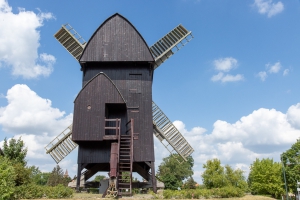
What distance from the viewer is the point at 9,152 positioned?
19.7 metres

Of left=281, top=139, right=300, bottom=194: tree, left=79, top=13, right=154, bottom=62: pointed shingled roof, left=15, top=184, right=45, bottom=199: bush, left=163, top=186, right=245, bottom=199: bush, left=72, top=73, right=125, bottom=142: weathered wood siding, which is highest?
left=79, top=13, right=154, bottom=62: pointed shingled roof

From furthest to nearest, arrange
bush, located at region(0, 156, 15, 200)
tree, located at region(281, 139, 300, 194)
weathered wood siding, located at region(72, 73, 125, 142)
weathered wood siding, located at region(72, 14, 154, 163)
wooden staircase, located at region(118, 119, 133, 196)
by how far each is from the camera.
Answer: tree, located at region(281, 139, 300, 194)
weathered wood siding, located at region(72, 14, 154, 163)
weathered wood siding, located at region(72, 73, 125, 142)
wooden staircase, located at region(118, 119, 133, 196)
bush, located at region(0, 156, 15, 200)

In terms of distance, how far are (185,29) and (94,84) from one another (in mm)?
8250

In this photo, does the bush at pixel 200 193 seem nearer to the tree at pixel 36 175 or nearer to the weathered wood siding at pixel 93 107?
the weathered wood siding at pixel 93 107

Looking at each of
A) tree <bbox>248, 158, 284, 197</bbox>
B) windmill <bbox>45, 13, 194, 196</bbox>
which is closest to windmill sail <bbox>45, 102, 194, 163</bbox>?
windmill <bbox>45, 13, 194, 196</bbox>

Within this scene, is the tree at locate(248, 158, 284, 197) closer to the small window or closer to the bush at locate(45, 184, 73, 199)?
the small window

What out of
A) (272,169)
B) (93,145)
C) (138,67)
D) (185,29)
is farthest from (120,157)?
(272,169)

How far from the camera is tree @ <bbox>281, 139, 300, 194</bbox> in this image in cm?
3098

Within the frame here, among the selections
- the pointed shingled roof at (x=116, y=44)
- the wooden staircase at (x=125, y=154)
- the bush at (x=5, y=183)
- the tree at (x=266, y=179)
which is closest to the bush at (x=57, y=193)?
the bush at (x=5, y=183)

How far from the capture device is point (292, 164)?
32.3m

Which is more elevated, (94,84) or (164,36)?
(164,36)

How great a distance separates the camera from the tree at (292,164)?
30984 mm

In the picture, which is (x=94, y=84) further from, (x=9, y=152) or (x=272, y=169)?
(x=272, y=169)

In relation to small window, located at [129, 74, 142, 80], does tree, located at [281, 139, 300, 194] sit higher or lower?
lower
